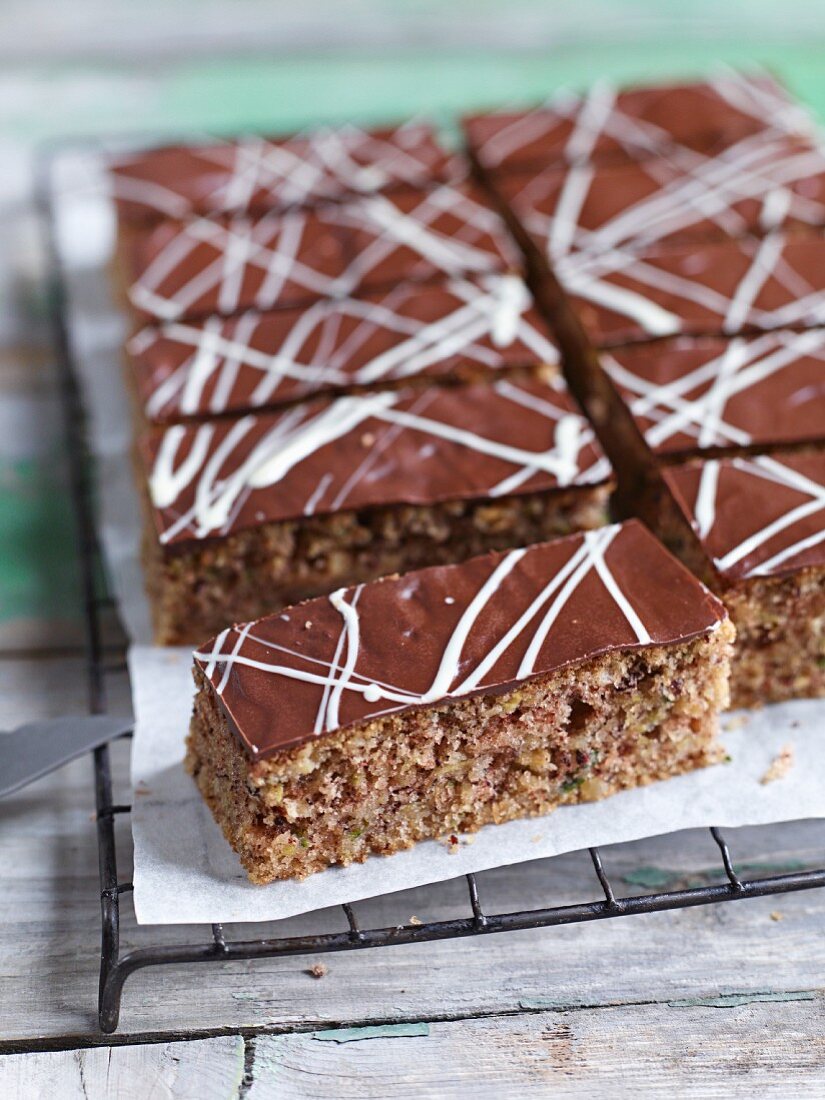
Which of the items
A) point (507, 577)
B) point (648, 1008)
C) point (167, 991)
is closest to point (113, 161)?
point (507, 577)

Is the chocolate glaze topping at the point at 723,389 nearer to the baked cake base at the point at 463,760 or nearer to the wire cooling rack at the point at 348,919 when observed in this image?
the baked cake base at the point at 463,760

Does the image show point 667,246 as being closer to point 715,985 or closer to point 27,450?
point 27,450

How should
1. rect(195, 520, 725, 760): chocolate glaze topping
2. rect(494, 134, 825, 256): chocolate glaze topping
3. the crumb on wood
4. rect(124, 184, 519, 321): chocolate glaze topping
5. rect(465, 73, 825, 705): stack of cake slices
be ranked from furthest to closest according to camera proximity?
rect(494, 134, 825, 256): chocolate glaze topping → rect(124, 184, 519, 321): chocolate glaze topping → rect(465, 73, 825, 705): stack of cake slices → the crumb on wood → rect(195, 520, 725, 760): chocolate glaze topping

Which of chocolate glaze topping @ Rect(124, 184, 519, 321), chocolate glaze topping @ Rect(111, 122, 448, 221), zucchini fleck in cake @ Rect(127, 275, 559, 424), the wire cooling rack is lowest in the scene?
the wire cooling rack

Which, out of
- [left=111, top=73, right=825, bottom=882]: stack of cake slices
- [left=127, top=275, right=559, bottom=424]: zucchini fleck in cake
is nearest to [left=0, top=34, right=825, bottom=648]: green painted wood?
[left=111, top=73, right=825, bottom=882]: stack of cake slices

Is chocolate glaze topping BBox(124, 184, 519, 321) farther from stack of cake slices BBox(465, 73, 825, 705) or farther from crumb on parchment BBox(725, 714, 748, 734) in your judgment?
crumb on parchment BBox(725, 714, 748, 734)

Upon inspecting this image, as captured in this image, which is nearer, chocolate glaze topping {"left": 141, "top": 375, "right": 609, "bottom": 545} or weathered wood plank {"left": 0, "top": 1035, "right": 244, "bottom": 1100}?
weathered wood plank {"left": 0, "top": 1035, "right": 244, "bottom": 1100}

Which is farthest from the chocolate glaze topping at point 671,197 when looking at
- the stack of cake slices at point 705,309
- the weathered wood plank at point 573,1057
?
the weathered wood plank at point 573,1057
